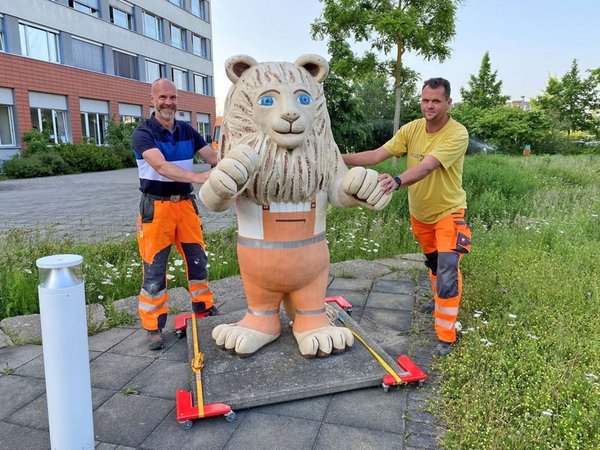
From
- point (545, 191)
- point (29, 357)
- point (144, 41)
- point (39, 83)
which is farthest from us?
point (144, 41)

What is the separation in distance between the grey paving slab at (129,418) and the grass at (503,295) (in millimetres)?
1084

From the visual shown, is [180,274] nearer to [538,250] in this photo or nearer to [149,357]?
[149,357]

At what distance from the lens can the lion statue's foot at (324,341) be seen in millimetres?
2627

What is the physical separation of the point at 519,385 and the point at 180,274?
293 centimetres

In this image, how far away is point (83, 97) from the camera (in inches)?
724

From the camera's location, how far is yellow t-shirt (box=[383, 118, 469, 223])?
9.53 feet

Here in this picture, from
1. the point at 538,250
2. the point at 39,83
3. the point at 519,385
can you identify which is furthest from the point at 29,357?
the point at 39,83

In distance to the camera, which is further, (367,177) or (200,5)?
(200,5)

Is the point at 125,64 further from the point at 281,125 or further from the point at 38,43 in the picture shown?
the point at 281,125

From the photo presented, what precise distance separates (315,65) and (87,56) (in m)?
19.0

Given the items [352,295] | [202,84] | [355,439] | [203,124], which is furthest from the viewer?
[203,124]

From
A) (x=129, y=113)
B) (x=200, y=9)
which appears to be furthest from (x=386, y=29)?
(x=200, y=9)

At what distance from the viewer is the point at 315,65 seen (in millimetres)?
2674

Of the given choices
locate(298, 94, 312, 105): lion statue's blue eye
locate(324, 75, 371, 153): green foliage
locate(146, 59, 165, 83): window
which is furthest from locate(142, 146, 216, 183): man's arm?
locate(146, 59, 165, 83): window
